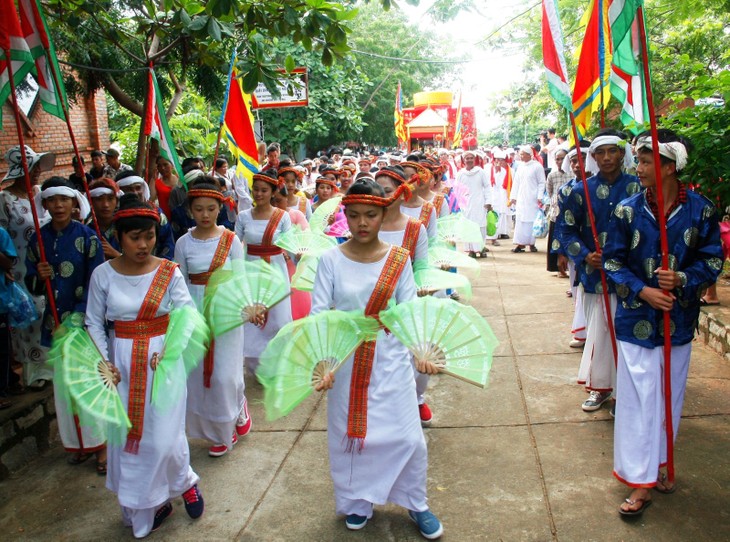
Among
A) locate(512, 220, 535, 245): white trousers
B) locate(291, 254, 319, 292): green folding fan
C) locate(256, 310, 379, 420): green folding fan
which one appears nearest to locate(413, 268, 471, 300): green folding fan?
locate(291, 254, 319, 292): green folding fan

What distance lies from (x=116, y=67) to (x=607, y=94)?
5638 millimetres

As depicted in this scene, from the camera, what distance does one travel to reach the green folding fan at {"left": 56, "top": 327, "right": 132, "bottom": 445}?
11.2ft

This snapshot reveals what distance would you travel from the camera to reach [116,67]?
26.4 feet

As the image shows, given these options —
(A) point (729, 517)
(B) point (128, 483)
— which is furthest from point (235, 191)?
(A) point (729, 517)

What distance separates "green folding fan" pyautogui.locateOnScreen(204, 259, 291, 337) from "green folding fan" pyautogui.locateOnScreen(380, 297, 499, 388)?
4.54 feet

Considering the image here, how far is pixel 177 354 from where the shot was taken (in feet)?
12.0

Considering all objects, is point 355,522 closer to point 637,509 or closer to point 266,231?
point 637,509

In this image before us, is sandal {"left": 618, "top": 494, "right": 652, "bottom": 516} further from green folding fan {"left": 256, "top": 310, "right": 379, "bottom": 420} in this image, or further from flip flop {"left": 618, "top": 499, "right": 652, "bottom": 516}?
green folding fan {"left": 256, "top": 310, "right": 379, "bottom": 420}

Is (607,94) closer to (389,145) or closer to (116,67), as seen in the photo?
(116,67)

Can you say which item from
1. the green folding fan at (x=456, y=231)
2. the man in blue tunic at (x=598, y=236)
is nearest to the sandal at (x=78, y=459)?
the green folding fan at (x=456, y=231)

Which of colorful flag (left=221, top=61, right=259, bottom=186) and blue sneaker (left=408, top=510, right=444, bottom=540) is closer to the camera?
blue sneaker (left=408, top=510, right=444, bottom=540)

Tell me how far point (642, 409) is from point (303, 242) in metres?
3.26

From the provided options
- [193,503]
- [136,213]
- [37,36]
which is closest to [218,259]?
[136,213]

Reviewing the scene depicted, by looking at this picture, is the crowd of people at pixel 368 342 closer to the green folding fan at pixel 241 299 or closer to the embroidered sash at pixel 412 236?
the green folding fan at pixel 241 299
